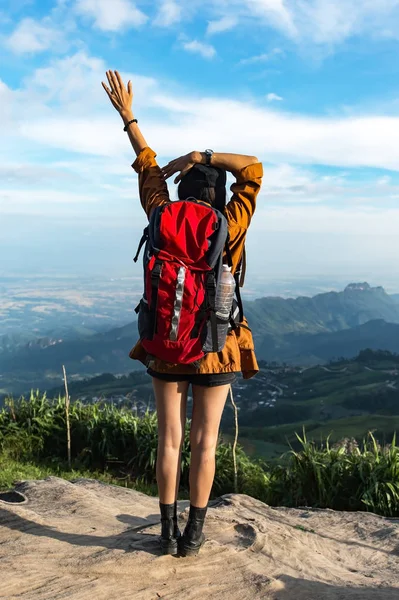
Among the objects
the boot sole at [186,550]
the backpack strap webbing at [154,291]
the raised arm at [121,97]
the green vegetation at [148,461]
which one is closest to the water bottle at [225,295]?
→ the backpack strap webbing at [154,291]

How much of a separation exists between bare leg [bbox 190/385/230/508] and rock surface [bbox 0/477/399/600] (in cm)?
52

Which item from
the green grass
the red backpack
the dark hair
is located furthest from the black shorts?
the green grass

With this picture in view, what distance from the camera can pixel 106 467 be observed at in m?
7.94

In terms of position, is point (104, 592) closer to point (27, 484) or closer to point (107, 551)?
point (107, 551)

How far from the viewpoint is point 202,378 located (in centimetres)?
329

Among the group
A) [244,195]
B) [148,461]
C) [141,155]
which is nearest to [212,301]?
[244,195]

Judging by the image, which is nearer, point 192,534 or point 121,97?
point 192,534

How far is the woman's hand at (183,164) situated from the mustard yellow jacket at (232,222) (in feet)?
0.39

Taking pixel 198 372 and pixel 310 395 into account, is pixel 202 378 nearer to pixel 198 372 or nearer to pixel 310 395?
pixel 198 372

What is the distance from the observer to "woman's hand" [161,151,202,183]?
11.1 ft

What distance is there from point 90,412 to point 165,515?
18.8 feet

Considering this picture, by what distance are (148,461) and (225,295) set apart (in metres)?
5.25

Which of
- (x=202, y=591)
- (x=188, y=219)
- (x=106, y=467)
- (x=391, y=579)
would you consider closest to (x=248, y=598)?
(x=202, y=591)

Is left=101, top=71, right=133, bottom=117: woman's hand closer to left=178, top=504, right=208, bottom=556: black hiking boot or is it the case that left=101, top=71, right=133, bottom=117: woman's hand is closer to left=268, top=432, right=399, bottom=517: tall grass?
left=178, top=504, right=208, bottom=556: black hiking boot
